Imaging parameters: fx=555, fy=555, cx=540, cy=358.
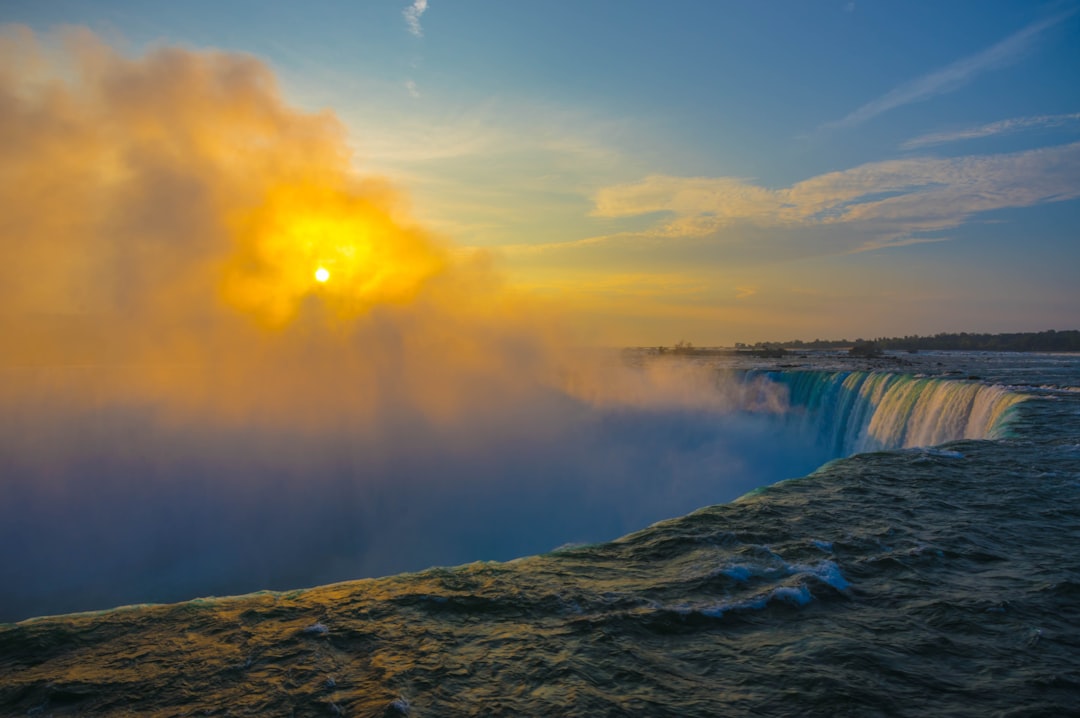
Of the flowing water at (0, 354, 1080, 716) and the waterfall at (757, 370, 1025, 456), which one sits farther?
the waterfall at (757, 370, 1025, 456)

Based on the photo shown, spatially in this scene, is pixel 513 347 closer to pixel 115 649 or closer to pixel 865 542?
pixel 865 542

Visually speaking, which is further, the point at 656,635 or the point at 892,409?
the point at 892,409

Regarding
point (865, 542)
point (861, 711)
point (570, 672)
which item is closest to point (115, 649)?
point (570, 672)

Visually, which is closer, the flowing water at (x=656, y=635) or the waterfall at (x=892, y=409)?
the flowing water at (x=656, y=635)
